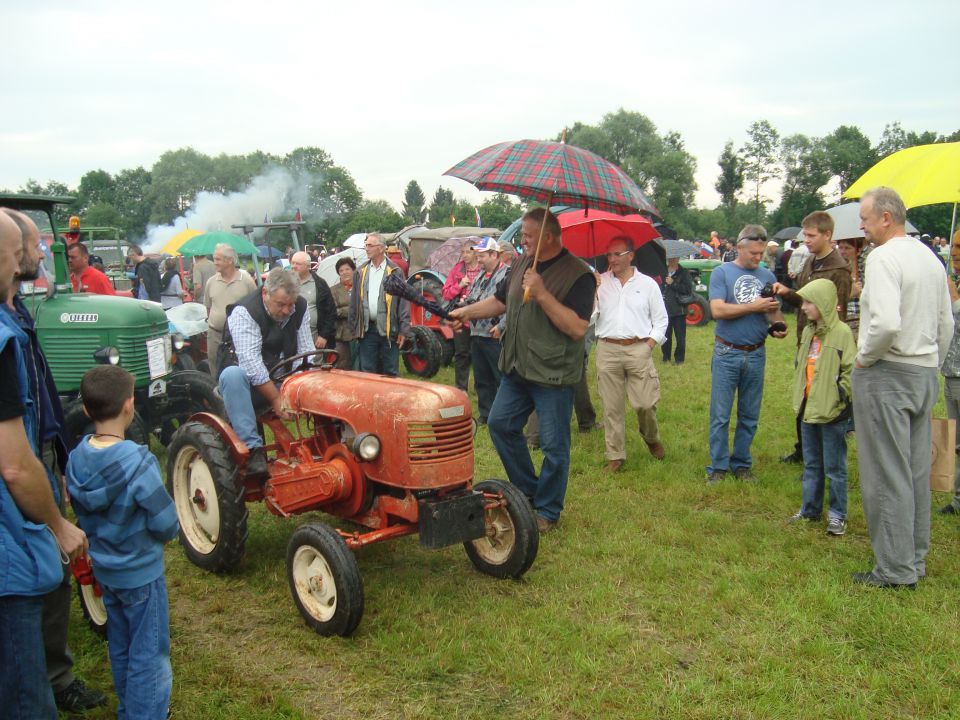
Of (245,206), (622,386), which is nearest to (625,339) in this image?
(622,386)

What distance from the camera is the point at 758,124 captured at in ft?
196

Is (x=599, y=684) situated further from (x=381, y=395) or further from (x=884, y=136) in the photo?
(x=884, y=136)

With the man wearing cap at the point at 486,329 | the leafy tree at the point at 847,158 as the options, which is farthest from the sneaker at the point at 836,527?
the leafy tree at the point at 847,158

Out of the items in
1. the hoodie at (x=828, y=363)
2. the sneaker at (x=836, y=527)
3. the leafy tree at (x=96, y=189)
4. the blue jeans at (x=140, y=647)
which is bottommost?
the sneaker at (x=836, y=527)

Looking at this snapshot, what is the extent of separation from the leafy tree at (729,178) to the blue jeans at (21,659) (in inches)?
2484

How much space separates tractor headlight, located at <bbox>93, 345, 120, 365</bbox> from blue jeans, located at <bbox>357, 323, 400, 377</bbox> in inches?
113

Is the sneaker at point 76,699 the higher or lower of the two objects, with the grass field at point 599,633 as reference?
higher

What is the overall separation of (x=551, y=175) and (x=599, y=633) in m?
2.48

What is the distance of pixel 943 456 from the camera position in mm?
4359

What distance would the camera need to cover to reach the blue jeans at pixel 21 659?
221cm

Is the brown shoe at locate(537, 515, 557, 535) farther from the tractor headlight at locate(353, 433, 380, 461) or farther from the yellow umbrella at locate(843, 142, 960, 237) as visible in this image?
the yellow umbrella at locate(843, 142, 960, 237)

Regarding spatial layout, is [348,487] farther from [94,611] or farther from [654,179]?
[654,179]

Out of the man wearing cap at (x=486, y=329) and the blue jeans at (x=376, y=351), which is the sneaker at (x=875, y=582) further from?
the blue jeans at (x=376, y=351)

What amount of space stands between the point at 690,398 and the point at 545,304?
519 centimetres
